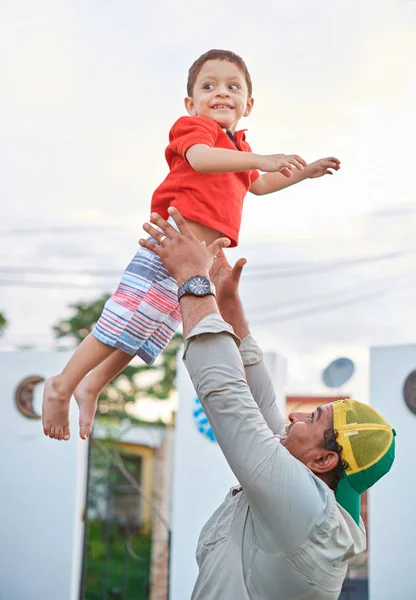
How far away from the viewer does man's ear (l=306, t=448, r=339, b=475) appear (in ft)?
5.36

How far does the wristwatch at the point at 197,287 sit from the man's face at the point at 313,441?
0.40 m

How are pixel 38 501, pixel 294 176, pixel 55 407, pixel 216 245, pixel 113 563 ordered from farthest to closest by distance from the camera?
pixel 113 563 < pixel 38 501 < pixel 294 176 < pixel 55 407 < pixel 216 245

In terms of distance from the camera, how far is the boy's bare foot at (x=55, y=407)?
78.6 inches

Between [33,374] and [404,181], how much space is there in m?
3.21

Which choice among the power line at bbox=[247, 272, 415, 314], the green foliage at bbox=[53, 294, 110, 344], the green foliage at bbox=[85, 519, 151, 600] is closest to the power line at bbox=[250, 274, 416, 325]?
the power line at bbox=[247, 272, 415, 314]

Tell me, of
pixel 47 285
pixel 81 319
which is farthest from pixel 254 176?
pixel 81 319

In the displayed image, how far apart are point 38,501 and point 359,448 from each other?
4.24 metres

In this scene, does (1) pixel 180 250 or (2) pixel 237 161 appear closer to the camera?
(1) pixel 180 250

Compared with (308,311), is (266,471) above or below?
below

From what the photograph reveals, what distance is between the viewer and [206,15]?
3799 mm

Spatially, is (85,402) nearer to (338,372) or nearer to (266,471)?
(266,471)

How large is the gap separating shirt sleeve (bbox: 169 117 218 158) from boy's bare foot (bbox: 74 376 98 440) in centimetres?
73

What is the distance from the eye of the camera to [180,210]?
196cm

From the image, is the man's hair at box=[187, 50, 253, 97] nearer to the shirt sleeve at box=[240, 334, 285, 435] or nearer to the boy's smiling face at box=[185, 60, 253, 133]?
the boy's smiling face at box=[185, 60, 253, 133]
